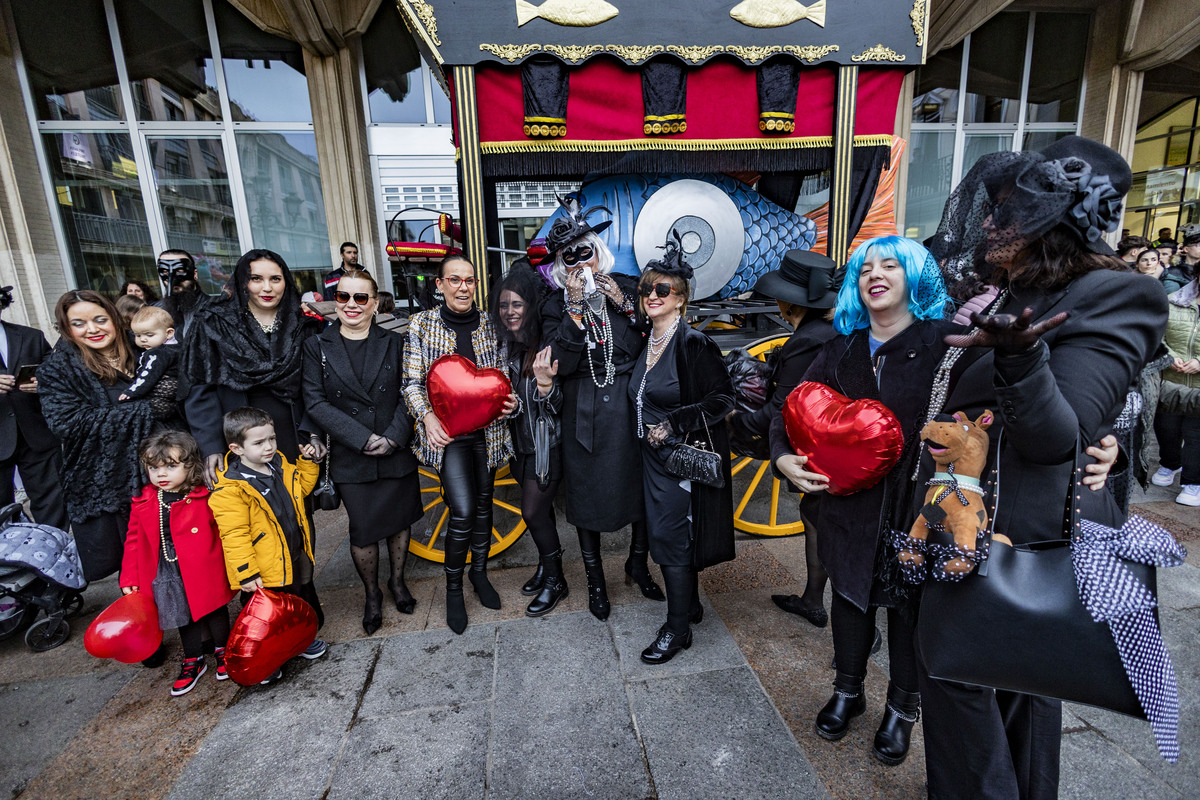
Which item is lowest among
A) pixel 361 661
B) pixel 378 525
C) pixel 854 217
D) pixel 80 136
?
pixel 361 661

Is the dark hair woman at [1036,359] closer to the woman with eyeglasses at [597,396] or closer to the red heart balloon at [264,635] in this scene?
the woman with eyeglasses at [597,396]

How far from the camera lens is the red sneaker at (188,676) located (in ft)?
7.37

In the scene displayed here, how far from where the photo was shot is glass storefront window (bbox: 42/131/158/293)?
6.25 metres

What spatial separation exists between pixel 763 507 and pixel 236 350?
3.43 meters

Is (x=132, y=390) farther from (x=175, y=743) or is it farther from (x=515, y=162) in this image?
(x=515, y=162)

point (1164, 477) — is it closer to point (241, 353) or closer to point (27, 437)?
point (241, 353)

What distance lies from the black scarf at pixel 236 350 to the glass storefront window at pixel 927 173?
8044 mm

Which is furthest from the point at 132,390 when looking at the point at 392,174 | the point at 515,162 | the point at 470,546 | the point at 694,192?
the point at 392,174

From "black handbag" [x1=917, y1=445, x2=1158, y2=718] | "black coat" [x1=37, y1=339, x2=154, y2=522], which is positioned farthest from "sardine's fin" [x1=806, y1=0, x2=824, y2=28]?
"black coat" [x1=37, y1=339, x2=154, y2=522]

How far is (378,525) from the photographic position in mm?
2650

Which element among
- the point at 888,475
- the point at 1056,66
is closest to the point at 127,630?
the point at 888,475

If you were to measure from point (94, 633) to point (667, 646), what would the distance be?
2379 mm

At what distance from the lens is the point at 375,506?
263cm

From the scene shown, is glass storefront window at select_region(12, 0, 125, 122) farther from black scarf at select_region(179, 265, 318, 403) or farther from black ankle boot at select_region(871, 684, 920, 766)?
black ankle boot at select_region(871, 684, 920, 766)
